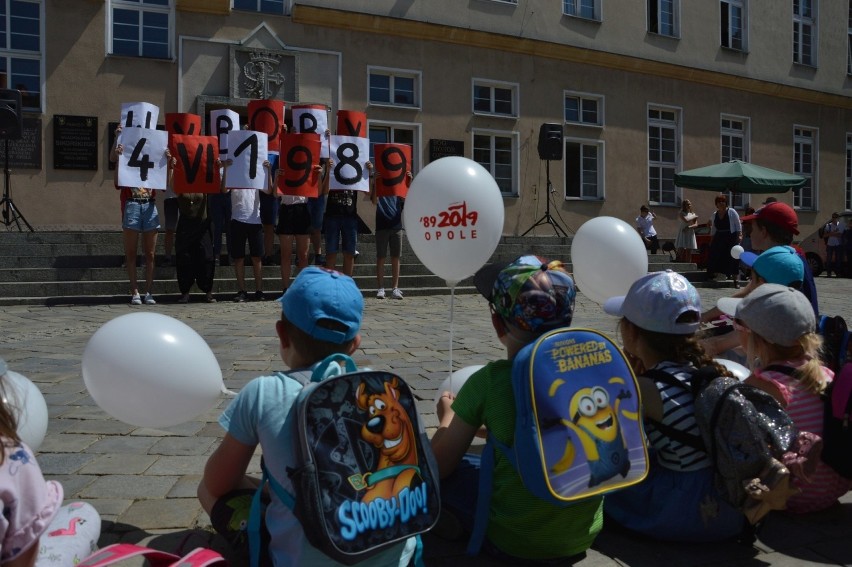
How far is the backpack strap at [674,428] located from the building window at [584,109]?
57.3 feet

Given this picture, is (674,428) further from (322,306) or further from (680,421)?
(322,306)

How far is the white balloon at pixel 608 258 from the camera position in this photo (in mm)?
4375

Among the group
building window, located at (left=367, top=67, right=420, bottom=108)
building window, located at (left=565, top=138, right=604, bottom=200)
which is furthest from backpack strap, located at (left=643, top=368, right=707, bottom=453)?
building window, located at (left=565, top=138, right=604, bottom=200)

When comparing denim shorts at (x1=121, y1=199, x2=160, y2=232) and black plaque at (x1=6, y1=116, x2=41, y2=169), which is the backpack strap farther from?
black plaque at (x1=6, y1=116, x2=41, y2=169)

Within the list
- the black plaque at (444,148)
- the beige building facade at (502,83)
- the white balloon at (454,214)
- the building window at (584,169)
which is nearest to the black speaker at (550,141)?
the beige building facade at (502,83)

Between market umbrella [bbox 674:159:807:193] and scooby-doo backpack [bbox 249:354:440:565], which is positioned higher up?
market umbrella [bbox 674:159:807:193]

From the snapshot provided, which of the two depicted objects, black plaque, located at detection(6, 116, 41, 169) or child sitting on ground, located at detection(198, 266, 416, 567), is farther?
black plaque, located at detection(6, 116, 41, 169)

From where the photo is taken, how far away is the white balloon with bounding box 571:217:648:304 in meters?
4.38

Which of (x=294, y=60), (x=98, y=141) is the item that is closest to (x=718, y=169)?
(x=294, y=60)

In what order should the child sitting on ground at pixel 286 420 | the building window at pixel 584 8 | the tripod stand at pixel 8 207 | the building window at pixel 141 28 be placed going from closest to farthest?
the child sitting on ground at pixel 286 420 < the tripod stand at pixel 8 207 < the building window at pixel 141 28 < the building window at pixel 584 8

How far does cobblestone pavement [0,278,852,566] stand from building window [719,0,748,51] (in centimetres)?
1698

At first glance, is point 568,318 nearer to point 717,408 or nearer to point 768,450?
point 717,408

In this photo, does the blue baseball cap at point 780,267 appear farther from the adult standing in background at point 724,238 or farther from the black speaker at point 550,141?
the black speaker at point 550,141

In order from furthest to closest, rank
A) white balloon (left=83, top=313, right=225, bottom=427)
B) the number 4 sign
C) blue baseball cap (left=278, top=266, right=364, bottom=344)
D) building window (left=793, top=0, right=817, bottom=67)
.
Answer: building window (left=793, top=0, right=817, bottom=67) < the number 4 sign < white balloon (left=83, top=313, right=225, bottom=427) < blue baseball cap (left=278, top=266, right=364, bottom=344)
